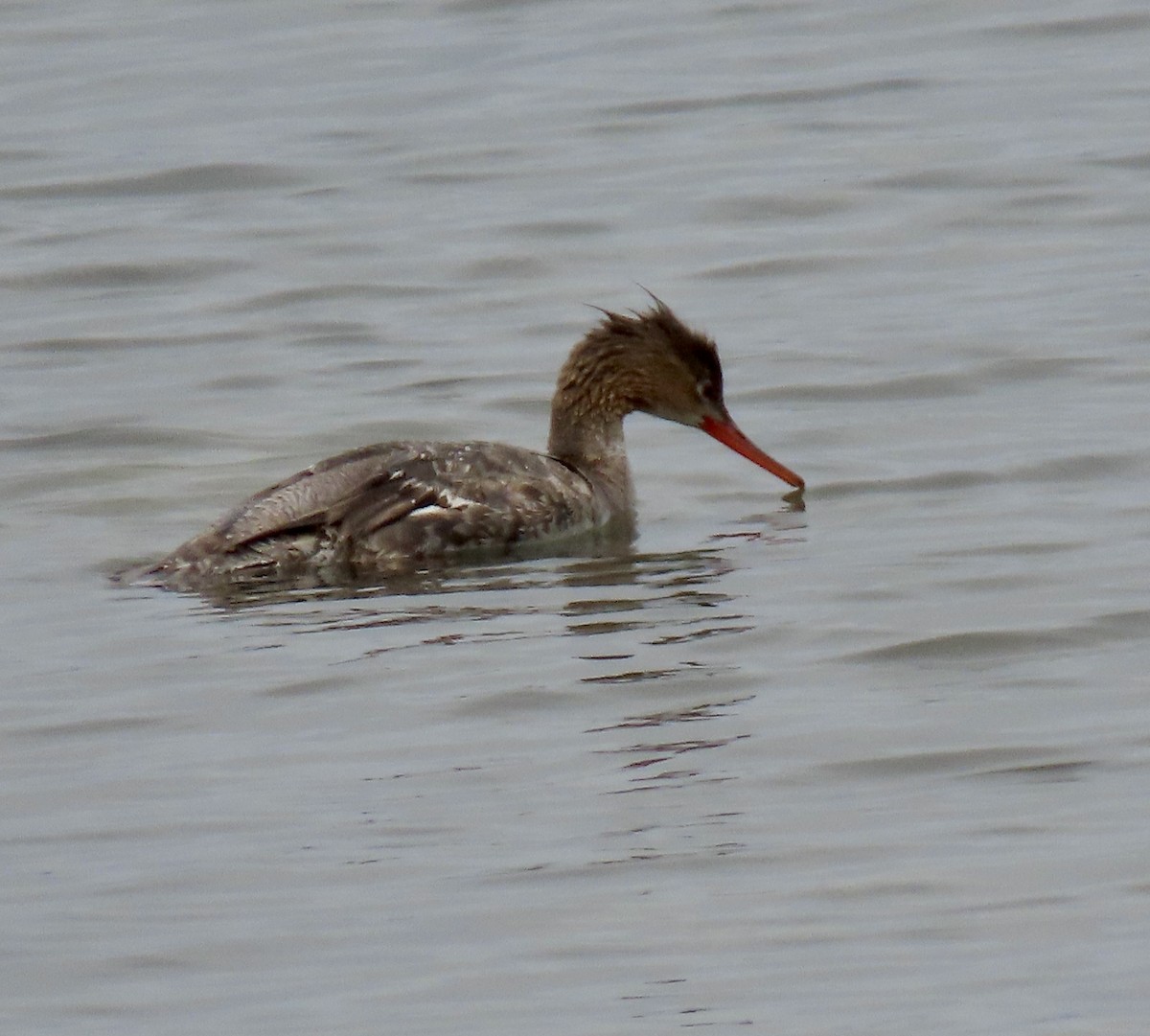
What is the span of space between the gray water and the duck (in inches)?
7.4

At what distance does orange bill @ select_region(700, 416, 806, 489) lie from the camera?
9859 mm

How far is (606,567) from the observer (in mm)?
9086

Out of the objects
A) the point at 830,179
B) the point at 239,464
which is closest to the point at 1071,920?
the point at 239,464

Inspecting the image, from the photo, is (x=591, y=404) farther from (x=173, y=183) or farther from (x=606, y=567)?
(x=173, y=183)

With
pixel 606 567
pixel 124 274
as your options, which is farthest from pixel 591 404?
pixel 124 274

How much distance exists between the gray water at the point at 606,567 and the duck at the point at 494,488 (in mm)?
188

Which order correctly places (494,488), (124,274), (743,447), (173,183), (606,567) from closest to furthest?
(606,567) → (494,488) → (743,447) → (124,274) → (173,183)

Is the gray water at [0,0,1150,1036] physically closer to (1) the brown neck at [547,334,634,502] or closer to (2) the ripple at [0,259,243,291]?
(2) the ripple at [0,259,243,291]

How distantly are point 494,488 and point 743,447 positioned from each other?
1195mm

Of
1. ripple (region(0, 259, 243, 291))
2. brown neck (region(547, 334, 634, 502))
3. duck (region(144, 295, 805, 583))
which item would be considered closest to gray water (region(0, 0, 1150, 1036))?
ripple (region(0, 259, 243, 291))

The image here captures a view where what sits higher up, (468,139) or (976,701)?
(468,139)

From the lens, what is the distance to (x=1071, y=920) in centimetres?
555

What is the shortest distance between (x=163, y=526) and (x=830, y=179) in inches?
262

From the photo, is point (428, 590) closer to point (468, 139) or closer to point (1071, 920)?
point (1071, 920)
